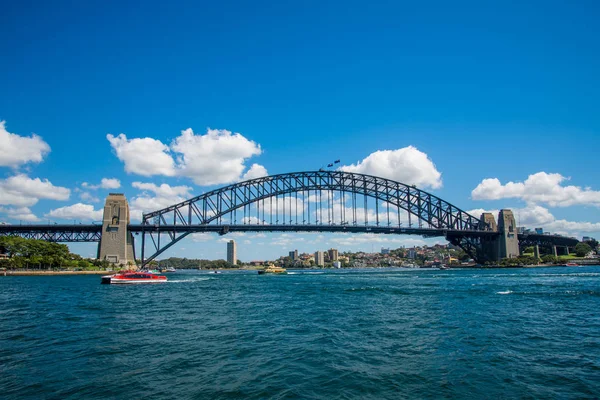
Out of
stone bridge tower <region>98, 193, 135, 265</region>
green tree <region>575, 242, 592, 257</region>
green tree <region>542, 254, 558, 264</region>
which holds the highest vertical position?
stone bridge tower <region>98, 193, 135, 265</region>

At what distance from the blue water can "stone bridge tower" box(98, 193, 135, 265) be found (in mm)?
67431

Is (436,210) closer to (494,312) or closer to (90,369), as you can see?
(494,312)

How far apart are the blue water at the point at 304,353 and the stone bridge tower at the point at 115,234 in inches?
2655

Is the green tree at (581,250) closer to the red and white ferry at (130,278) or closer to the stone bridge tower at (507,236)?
A: the stone bridge tower at (507,236)

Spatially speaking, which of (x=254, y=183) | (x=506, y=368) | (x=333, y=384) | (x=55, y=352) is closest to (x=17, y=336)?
(x=55, y=352)

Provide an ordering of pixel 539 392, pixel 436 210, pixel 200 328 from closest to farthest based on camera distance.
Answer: pixel 539 392, pixel 200 328, pixel 436 210

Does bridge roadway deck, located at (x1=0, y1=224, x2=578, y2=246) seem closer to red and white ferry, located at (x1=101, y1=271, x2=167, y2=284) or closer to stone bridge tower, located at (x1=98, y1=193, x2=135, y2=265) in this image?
stone bridge tower, located at (x1=98, y1=193, x2=135, y2=265)

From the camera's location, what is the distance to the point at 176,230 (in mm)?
97438

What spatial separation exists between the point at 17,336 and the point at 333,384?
14.7 m

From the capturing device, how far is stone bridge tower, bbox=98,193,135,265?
295 ft

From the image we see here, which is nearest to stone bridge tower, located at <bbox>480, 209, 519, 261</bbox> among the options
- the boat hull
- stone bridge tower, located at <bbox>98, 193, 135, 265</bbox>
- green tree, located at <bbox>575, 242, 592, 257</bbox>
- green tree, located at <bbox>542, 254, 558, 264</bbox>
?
green tree, located at <bbox>542, 254, 558, 264</bbox>

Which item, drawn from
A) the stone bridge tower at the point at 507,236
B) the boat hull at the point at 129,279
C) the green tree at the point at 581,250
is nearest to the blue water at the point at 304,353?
the boat hull at the point at 129,279

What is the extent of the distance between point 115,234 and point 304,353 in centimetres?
8548

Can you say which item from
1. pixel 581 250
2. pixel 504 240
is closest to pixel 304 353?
pixel 504 240
